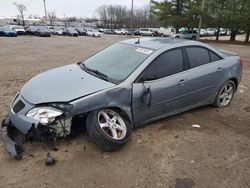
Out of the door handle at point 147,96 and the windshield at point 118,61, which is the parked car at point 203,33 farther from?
the door handle at point 147,96

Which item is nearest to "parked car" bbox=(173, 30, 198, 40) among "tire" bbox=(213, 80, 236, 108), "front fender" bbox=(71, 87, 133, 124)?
"tire" bbox=(213, 80, 236, 108)

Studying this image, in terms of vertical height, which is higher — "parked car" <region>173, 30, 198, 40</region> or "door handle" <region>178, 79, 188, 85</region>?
"door handle" <region>178, 79, 188, 85</region>

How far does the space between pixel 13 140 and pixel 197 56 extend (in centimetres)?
332

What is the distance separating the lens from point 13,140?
11.5 feet

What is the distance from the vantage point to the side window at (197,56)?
182 inches

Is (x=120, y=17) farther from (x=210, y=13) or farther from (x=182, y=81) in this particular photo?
(x=182, y=81)

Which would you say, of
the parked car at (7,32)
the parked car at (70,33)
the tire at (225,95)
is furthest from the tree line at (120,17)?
the tire at (225,95)

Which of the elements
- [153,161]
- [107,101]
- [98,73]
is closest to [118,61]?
[98,73]

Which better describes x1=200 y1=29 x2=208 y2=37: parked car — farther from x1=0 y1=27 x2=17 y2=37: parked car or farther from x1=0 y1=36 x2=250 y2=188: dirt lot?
x1=0 y1=36 x2=250 y2=188: dirt lot

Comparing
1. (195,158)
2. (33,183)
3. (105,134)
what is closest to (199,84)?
(195,158)

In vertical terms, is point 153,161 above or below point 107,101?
below

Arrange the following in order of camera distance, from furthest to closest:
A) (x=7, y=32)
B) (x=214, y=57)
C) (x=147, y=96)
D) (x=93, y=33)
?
(x=93, y=33) < (x=7, y=32) < (x=214, y=57) < (x=147, y=96)

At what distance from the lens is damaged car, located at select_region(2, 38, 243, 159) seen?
11.1ft

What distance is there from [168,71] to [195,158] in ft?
4.73
